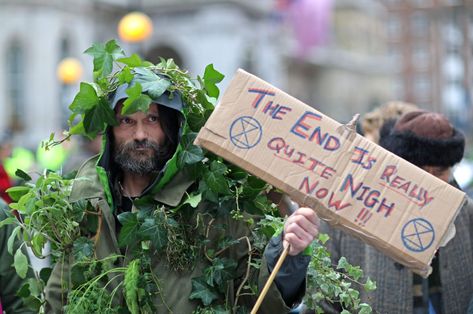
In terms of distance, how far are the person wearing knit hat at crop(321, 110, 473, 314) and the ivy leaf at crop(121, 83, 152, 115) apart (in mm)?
1290

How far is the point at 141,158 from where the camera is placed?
12.8 feet

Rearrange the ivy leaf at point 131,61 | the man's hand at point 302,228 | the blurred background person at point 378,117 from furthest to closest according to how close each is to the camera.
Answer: the blurred background person at point 378,117 → the ivy leaf at point 131,61 → the man's hand at point 302,228

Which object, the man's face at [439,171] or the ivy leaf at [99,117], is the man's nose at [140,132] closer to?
the ivy leaf at [99,117]

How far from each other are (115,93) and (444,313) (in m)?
1.69

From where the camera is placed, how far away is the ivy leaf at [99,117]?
3.96 meters

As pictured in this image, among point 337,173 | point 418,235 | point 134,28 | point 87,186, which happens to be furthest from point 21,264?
point 134,28

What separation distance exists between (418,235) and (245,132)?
26.1 inches

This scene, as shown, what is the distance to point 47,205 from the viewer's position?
3924 mm

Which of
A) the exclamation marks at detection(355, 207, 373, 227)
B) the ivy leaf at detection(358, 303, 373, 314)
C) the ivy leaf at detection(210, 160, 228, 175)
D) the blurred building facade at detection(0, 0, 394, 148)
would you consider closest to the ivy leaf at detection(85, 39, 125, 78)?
the ivy leaf at detection(210, 160, 228, 175)

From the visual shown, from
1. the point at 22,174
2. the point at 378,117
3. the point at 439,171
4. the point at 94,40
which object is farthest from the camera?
the point at 94,40

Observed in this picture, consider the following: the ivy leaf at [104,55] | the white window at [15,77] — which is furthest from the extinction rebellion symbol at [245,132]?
the white window at [15,77]

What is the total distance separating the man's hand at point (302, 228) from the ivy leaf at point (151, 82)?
767 mm

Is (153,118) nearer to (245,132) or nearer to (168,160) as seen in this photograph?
(168,160)

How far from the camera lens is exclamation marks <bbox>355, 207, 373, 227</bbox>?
3.43m
